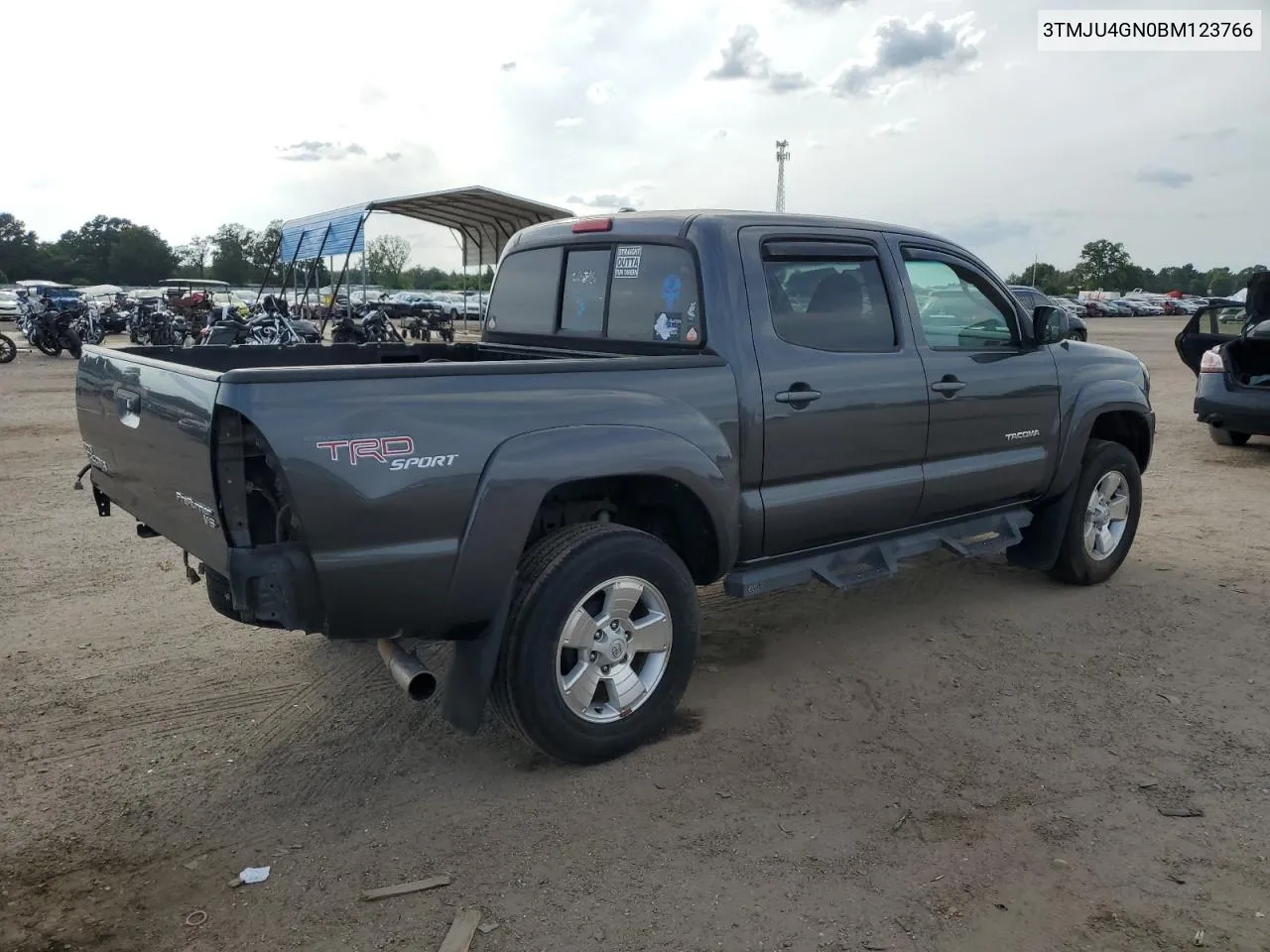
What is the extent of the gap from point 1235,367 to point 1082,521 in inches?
228

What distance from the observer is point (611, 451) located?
133 inches

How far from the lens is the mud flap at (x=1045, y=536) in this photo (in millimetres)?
5441

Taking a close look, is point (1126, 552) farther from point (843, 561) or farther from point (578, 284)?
point (578, 284)

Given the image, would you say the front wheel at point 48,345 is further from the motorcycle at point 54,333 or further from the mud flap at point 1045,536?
the mud flap at point 1045,536

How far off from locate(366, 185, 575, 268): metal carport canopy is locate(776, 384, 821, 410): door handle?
14.1m

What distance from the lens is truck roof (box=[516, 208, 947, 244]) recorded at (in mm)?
3970

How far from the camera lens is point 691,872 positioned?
2.91m

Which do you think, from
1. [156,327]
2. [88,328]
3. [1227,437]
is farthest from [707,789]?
[88,328]

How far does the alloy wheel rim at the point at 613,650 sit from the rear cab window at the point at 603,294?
3.50ft

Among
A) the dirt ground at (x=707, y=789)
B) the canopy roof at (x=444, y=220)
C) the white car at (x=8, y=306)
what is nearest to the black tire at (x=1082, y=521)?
the dirt ground at (x=707, y=789)

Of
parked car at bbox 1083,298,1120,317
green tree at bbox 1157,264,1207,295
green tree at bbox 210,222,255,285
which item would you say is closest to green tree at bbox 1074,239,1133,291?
green tree at bbox 1157,264,1207,295

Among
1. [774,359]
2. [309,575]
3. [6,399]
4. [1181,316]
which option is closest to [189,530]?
[309,575]

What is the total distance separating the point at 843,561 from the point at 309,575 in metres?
2.42

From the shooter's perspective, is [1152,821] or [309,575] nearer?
[309,575]
